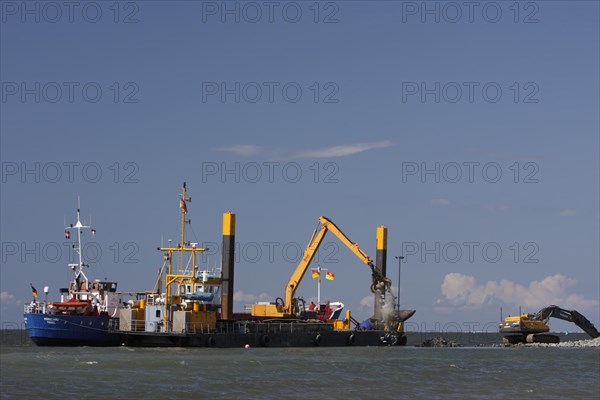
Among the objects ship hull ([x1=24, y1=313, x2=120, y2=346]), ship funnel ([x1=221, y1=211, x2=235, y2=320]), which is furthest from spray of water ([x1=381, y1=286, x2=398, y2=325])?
ship hull ([x1=24, y1=313, x2=120, y2=346])

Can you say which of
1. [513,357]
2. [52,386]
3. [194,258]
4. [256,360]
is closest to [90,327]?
[194,258]

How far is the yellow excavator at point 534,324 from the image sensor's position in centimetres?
10256

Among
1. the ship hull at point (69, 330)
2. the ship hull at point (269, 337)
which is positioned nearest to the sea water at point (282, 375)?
the ship hull at point (69, 330)

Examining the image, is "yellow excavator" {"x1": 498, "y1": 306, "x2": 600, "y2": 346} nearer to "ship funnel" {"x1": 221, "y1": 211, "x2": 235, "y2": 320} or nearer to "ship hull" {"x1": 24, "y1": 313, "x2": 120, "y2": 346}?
"ship funnel" {"x1": 221, "y1": 211, "x2": 235, "y2": 320}

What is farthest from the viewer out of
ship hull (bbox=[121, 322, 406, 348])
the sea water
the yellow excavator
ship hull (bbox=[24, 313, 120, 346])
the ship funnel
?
the yellow excavator

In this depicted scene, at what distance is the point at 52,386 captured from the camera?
4975 centimetres

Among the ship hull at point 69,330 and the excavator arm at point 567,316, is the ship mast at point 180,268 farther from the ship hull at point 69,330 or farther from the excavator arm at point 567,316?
the excavator arm at point 567,316

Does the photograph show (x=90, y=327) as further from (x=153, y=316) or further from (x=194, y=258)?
(x=194, y=258)

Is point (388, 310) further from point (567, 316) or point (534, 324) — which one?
point (567, 316)

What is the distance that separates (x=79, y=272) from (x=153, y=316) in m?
7.09

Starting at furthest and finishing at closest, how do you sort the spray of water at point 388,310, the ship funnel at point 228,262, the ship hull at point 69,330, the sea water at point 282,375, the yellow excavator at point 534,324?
the yellow excavator at point 534,324 → the spray of water at point 388,310 → the ship funnel at point 228,262 → the ship hull at point 69,330 → the sea water at point 282,375

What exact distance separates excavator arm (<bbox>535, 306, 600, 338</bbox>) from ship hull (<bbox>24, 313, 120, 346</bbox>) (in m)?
48.4

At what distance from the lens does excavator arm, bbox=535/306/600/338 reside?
10644cm

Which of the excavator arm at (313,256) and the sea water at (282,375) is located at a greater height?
the excavator arm at (313,256)
